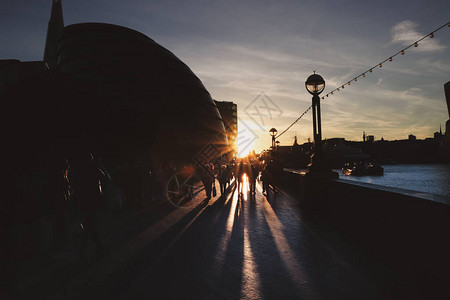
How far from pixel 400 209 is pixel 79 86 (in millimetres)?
8768

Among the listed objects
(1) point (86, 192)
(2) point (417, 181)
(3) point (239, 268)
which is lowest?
(2) point (417, 181)

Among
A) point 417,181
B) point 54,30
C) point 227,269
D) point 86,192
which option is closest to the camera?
point 227,269

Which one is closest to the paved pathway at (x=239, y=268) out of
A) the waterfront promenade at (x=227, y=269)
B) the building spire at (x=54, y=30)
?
the waterfront promenade at (x=227, y=269)

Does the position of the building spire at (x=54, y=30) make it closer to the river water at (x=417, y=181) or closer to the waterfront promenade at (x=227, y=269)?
the waterfront promenade at (x=227, y=269)

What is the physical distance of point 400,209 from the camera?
15.2ft

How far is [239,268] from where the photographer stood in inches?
172

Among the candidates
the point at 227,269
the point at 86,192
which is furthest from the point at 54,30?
the point at 227,269

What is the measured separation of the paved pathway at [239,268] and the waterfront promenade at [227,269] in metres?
0.01

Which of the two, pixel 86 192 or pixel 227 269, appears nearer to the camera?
pixel 227 269

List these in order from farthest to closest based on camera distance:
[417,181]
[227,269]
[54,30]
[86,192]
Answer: [417,181] → [54,30] → [86,192] → [227,269]

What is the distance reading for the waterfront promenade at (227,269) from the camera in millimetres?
3520

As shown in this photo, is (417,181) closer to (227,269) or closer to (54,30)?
(227,269)

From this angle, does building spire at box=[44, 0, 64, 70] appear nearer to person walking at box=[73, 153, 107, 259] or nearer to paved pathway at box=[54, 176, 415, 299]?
person walking at box=[73, 153, 107, 259]

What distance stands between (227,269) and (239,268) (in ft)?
0.65
